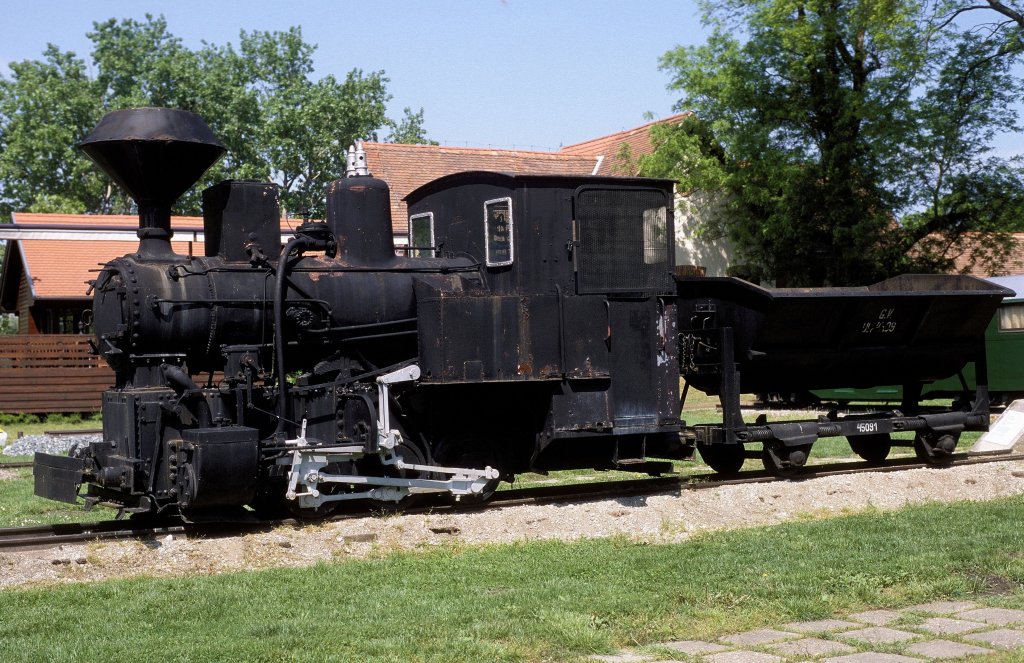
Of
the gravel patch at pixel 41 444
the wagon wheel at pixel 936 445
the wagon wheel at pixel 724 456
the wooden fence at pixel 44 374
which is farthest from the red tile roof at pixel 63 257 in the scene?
the wagon wheel at pixel 936 445

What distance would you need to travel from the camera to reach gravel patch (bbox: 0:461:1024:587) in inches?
338

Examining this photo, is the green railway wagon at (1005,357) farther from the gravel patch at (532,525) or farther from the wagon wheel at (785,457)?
the gravel patch at (532,525)

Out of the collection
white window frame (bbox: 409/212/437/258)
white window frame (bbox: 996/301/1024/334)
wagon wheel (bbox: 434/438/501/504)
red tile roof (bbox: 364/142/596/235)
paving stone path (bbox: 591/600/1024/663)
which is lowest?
paving stone path (bbox: 591/600/1024/663)

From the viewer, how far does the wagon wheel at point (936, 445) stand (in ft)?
45.1

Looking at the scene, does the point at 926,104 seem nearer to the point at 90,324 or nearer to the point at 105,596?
the point at 90,324

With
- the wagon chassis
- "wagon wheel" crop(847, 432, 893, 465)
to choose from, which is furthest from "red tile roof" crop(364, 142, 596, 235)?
the wagon chassis

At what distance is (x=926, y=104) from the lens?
90.0 ft

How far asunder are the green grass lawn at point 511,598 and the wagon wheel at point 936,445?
4.26 metres

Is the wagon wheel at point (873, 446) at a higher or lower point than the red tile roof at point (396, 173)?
lower

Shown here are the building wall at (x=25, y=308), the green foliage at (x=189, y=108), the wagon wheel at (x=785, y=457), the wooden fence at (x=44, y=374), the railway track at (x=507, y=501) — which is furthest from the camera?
the green foliage at (x=189, y=108)

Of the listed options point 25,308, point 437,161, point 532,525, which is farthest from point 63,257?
point 532,525

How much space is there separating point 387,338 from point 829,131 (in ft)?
69.3

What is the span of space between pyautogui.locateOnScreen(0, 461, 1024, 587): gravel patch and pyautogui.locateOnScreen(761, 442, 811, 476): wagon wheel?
17.0 inches

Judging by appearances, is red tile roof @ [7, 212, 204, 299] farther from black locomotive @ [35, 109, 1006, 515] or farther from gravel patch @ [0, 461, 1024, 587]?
gravel patch @ [0, 461, 1024, 587]
